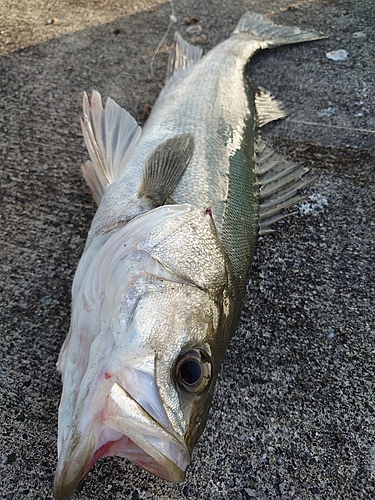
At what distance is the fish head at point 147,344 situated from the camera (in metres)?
1.37

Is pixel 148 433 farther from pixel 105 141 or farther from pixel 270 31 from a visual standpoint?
pixel 270 31

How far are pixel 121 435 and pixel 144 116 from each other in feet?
8.59

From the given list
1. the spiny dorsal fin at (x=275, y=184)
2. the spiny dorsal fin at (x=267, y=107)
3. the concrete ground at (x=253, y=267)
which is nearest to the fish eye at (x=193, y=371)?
the concrete ground at (x=253, y=267)

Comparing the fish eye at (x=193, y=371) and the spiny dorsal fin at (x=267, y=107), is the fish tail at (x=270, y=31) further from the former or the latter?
the fish eye at (x=193, y=371)

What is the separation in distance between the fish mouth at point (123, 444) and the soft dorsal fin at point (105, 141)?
1532mm

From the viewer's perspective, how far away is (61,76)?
3.51 metres

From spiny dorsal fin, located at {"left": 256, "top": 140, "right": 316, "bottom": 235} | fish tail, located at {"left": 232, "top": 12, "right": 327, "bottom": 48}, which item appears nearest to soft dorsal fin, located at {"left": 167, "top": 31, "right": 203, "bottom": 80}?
fish tail, located at {"left": 232, "top": 12, "right": 327, "bottom": 48}

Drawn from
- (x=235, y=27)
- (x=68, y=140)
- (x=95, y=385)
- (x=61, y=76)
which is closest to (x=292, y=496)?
(x=95, y=385)

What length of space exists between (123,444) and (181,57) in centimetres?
311

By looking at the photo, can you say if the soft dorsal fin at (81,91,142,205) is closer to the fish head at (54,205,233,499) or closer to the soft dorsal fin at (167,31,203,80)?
the fish head at (54,205,233,499)

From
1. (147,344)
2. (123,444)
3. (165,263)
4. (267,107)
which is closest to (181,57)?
(267,107)

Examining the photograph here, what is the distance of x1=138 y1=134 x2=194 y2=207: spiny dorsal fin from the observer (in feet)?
7.31

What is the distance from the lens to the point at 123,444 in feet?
4.62

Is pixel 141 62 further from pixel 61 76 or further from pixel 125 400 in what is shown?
pixel 125 400
